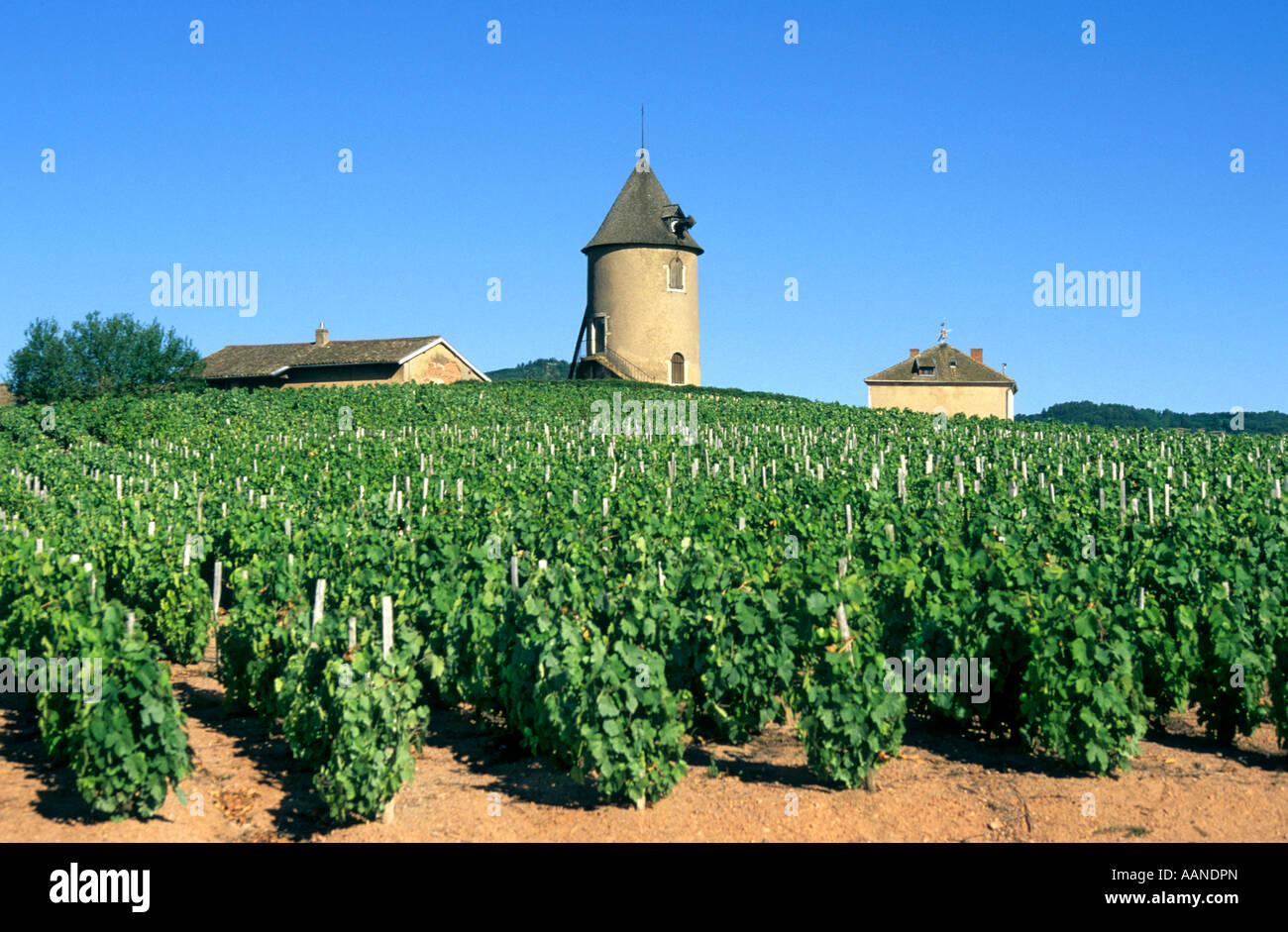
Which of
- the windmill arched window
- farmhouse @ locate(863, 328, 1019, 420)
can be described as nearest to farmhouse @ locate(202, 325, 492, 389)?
the windmill arched window

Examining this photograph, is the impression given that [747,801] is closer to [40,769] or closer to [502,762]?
[502,762]

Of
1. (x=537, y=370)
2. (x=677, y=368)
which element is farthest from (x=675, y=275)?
(x=537, y=370)

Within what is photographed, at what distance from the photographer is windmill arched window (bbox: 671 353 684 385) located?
167 ft

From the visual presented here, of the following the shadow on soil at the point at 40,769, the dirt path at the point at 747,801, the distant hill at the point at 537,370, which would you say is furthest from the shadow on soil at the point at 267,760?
the distant hill at the point at 537,370

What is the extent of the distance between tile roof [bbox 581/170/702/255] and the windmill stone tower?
0.16 ft

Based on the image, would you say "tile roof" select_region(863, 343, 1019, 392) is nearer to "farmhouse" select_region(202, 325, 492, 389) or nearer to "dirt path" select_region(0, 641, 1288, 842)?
"farmhouse" select_region(202, 325, 492, 389)

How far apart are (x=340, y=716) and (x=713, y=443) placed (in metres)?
20.1

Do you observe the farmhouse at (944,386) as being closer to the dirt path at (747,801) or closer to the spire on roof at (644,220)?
the spire on roof at (644,220)

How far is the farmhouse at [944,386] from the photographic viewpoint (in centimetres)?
5444

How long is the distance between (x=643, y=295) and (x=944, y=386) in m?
17.2

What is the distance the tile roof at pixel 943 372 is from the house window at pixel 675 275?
12.2 metres

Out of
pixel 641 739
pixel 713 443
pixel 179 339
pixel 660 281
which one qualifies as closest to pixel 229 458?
pixel 713 443

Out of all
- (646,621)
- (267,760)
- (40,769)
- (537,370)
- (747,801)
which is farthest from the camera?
(537,370)

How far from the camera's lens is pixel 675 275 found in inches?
2018
